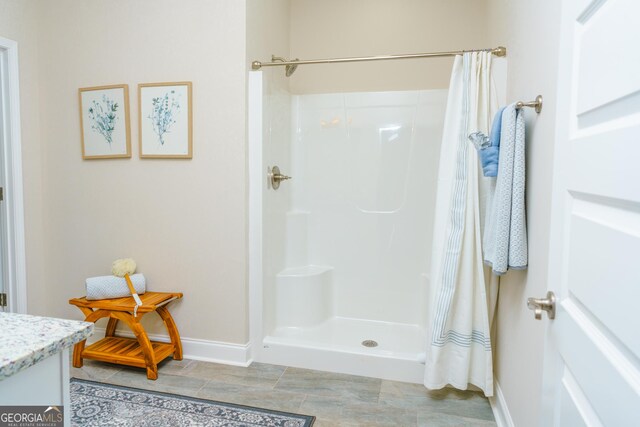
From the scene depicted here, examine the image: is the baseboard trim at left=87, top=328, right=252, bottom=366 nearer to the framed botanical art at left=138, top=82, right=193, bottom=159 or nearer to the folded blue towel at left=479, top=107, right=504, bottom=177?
the framed botanical art at left=138, top=82, right=193, bottom=159

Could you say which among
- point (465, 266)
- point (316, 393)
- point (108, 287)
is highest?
point (465, 266)

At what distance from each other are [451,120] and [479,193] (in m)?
0.41

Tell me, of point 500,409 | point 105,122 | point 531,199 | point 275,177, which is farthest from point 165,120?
point 500,409

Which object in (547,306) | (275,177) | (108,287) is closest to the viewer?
(547,306)

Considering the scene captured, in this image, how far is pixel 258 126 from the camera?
234cm

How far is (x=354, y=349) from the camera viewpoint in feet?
7.48

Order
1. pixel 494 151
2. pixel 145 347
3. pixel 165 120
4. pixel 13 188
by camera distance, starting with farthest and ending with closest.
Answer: pixel 13 188
pixel 165 120
pixel 145 347
pixel 494 151

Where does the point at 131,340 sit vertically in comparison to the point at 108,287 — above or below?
below

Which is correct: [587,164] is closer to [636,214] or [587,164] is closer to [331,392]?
[636,214]

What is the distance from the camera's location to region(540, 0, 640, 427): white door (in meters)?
0.59

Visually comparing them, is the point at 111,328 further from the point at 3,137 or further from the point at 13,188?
the point at 3,137

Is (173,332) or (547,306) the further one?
(173,332)

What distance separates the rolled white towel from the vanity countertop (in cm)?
160

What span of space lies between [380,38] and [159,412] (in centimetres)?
284
